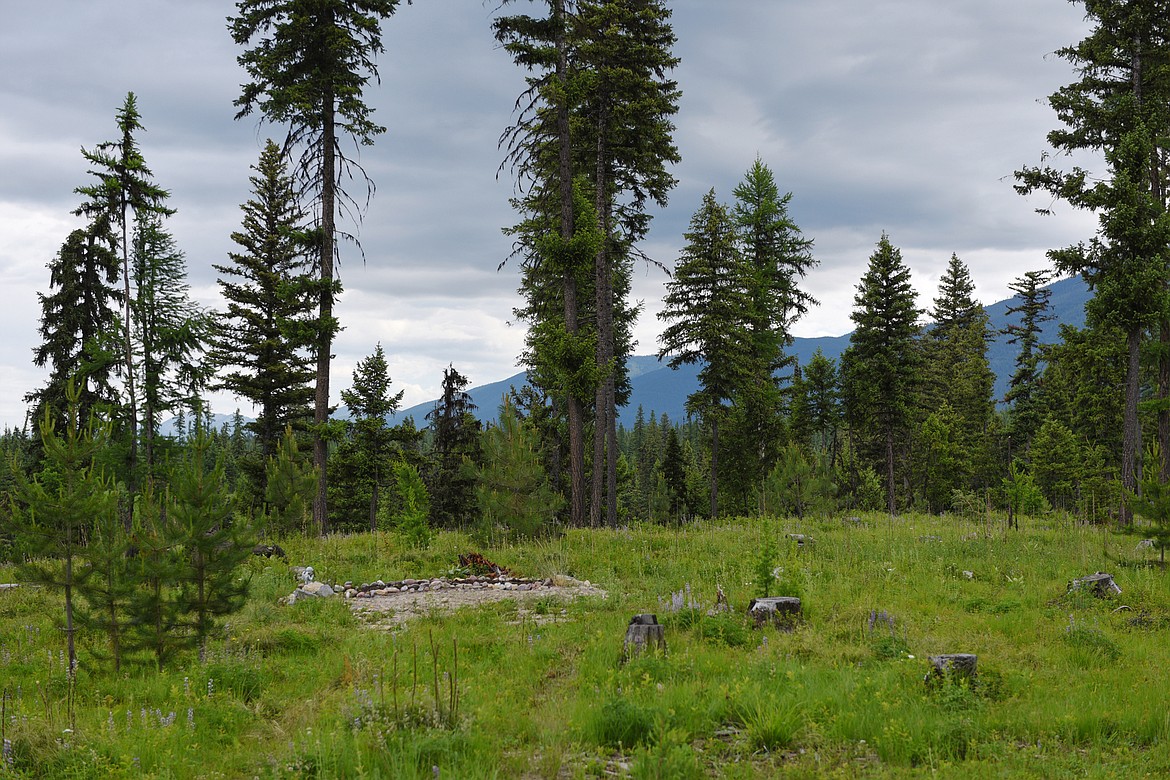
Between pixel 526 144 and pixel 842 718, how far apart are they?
19353 mm

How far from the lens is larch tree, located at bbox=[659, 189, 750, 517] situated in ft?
103

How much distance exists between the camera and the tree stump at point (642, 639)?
734 centimetres

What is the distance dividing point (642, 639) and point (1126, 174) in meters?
20.8

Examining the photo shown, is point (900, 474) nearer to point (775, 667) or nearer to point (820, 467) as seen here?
point (820, 467)

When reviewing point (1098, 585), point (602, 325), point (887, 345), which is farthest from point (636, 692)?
point (887, 345)

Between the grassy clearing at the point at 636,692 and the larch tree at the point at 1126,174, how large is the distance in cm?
1085

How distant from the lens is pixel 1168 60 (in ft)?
65.5

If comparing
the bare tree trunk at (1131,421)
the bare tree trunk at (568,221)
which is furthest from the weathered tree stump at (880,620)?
the bare tree trunk at (1131,421)

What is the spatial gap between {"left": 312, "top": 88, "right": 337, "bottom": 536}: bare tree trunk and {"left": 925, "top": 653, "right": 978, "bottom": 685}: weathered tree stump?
16.8m

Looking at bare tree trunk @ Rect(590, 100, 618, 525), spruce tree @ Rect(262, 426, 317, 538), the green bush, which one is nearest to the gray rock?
spruce tree @ Rect(262, 426, 317, 538)

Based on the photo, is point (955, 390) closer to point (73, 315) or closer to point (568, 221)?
point (568, 221)

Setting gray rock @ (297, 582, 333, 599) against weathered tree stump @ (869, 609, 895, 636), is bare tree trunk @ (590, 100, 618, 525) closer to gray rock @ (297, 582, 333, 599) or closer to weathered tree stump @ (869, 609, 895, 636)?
gray rock @ (297, 582, 333, 599)

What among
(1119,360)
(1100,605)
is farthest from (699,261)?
(1100,605)

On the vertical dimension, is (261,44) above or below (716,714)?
above
